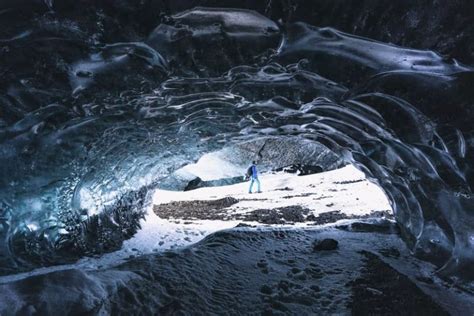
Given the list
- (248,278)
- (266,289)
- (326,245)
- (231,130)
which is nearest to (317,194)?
(326,245)

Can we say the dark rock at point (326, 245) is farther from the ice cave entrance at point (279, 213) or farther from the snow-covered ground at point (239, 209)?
the snow-covered ground at point (239, 209)

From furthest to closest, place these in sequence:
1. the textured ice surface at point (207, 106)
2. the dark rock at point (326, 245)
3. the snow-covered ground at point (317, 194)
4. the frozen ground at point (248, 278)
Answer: the snow-covered ground at point (317, 194)
the dark rock at point (326, 245)
the frozen ground at point (248, 278)
the textured ice surface at point (207, 106)

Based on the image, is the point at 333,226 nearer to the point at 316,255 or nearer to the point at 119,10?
the point at 316,255

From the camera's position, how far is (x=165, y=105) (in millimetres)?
3301

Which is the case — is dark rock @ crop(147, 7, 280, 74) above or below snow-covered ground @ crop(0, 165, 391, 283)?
above

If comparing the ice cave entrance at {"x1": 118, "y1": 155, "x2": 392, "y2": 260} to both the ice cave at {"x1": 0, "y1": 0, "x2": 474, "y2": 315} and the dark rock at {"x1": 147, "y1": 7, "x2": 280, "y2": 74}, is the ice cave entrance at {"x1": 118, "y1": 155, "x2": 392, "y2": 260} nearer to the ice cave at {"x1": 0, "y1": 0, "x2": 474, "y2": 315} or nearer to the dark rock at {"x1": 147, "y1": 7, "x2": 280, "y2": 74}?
the ice cave at {"x1": 0, "y1": 0, "x2": 474, "y2": 315}

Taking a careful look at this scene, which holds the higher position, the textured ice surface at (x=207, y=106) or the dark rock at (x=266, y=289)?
the textured ice surface at (x=207, y=106)

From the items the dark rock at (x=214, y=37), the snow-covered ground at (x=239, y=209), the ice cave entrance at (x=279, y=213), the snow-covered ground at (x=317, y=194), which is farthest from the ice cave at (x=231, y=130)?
the snow-covered ground at (x=317, y=194)

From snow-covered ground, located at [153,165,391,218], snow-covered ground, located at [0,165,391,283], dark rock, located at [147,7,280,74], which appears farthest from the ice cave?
snow-covered ground, located at [153,165,391,218]

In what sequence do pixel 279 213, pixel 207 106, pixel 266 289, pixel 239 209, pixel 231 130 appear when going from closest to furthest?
pixel 266 289
pixel 207 106
pixel 231 130
pixel 279 213
pixel 239 209

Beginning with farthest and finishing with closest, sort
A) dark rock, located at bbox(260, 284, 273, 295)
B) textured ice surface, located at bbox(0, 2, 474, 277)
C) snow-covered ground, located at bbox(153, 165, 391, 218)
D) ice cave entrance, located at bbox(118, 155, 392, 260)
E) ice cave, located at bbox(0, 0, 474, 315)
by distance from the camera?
snow-covered ground, located at bbox(153, 165, 391, 218), ice cave entrance, located at bbox(118, 155, 392, 260), dark rock, located at bbox(260, 284, 273, 295), textured ice surface, located at bbox(0, 2, 474, 277), ice cave, located at bbox(0, 0, 474, 315)

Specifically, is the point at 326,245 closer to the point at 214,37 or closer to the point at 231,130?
the point at 231,130

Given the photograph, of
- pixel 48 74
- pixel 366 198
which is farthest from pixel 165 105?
pixel 366 198

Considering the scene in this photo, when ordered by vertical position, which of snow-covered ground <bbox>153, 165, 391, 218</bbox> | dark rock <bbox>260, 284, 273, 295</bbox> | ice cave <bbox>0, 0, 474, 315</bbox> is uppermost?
ice cave <bbox>0, 0, 474, 315</bbox>
